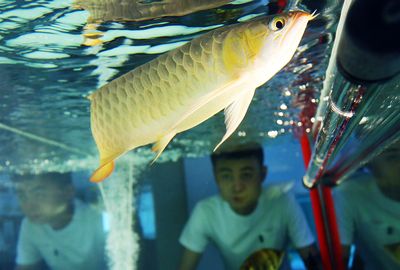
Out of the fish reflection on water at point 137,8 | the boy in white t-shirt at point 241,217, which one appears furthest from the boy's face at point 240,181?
the fish reflection on water at point 137,8

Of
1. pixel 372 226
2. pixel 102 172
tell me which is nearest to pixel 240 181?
pixel 372 226

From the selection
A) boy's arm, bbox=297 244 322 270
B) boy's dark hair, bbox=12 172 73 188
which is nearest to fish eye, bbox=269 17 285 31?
boy's arm, bbox=297 244 322 270

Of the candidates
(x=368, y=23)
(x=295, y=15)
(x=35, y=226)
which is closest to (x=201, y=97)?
(x=295, y=15)

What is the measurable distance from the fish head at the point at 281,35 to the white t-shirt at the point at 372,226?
7.79 meters

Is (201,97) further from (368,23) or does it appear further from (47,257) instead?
(47,257)

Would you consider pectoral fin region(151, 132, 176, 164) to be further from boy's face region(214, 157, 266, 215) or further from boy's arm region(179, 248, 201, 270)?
boy's arm region(179, 248, 201, 270)

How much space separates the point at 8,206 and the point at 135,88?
36.0 ft

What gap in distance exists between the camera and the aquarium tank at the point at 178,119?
1789mm

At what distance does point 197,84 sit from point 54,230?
32.3 ft

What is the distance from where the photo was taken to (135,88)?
2.01 meters

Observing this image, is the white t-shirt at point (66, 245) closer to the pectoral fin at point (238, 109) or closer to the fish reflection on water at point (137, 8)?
the fish reflection on water at point (137, 8)

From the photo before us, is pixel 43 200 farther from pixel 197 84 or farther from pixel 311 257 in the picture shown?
pixel 197 84

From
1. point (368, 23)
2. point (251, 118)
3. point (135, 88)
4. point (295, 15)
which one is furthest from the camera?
point (251, 118)

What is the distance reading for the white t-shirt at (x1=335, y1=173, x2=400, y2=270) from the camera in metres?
8.55
